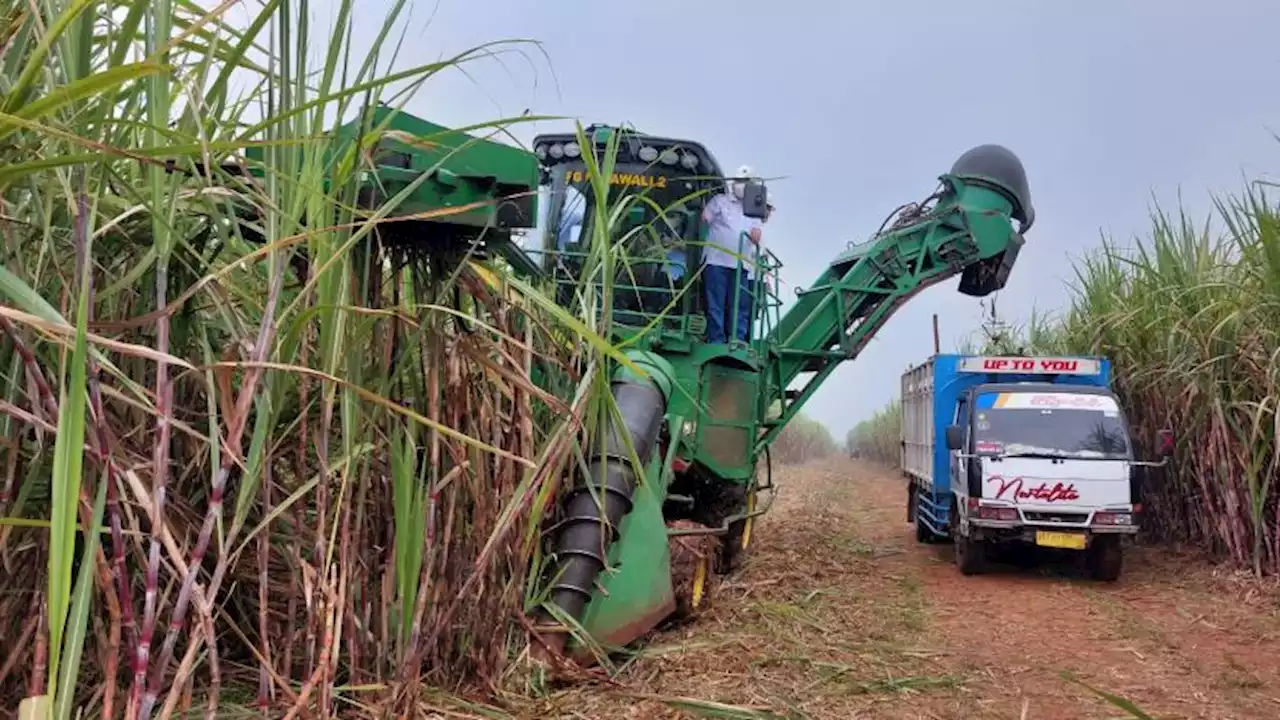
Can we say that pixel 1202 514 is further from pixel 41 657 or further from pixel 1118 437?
pixel 41 657

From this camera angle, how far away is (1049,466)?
30.7ft

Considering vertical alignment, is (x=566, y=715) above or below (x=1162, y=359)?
below

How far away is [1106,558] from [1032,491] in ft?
2.87

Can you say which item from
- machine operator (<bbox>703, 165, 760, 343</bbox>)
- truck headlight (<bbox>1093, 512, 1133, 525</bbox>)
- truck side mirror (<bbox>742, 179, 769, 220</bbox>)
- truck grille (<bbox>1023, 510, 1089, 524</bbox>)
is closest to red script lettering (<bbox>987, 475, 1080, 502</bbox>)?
truck grille (<bbox>1023, 510, 1089, 524</bbox>)

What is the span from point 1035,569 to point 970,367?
7.28ft

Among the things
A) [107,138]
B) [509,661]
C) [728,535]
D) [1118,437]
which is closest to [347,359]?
[107,138]

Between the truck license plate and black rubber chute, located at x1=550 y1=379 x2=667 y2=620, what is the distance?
5513mm

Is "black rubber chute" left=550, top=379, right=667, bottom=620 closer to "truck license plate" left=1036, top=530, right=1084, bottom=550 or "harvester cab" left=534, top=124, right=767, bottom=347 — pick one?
"harvester cab" left=534, top=124, right=767, bottom=347

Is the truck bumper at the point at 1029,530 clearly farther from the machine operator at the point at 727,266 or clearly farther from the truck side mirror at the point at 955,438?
the machine operator at the point at 727,266

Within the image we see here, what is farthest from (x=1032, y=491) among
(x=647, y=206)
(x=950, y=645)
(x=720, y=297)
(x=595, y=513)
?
(x=595, y=513)

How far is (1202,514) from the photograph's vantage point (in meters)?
9.66

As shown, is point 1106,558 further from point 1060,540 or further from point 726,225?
point 726,225

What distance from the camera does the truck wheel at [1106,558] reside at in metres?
9.20

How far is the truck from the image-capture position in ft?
30.2
